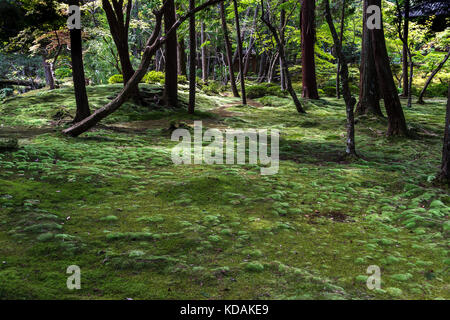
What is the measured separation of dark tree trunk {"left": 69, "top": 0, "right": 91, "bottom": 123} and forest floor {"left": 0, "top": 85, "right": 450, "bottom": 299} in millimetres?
1726

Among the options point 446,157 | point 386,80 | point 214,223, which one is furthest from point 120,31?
point 446,157

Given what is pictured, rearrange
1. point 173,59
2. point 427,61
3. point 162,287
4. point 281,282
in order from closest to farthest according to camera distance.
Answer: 1. point 162,287
2. point 281,282
3. point 173,59
4. point 427,61

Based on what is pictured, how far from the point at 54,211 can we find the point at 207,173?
123 inches

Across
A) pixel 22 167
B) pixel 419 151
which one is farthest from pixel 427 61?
pixel 22 167

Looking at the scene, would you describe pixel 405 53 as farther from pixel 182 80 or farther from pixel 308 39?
pixel 182 80

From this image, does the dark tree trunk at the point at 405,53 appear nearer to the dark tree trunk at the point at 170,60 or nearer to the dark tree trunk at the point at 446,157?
the dark tree trunk at the point at 170,60

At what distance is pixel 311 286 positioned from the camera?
3.38m

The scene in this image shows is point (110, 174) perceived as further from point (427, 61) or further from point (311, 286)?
point (427, 61)

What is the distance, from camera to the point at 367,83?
13.0 metres

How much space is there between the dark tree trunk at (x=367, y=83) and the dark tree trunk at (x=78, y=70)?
9844 millimetres

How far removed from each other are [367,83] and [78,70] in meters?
10.2

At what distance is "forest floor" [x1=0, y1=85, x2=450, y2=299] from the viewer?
11.0 ft

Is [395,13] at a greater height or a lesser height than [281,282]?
greater

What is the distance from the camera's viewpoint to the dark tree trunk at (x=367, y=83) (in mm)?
12640
